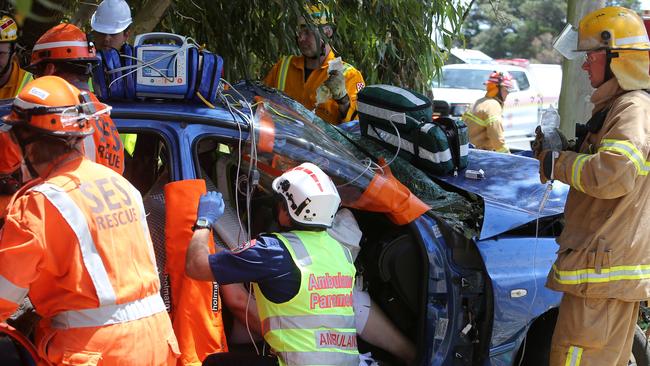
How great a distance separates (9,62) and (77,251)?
9.51ft

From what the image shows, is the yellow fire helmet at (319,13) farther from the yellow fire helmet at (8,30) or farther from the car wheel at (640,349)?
the car wheel at (640,349)

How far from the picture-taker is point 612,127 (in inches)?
147

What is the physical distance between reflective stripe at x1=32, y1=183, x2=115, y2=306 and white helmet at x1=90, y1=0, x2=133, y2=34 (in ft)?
8.51

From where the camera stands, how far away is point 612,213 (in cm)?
374

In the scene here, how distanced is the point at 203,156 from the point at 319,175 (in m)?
0.69

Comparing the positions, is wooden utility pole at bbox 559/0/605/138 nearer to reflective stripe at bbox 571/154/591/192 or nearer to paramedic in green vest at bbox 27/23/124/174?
reflective stripe at bbox 571/154/591/192

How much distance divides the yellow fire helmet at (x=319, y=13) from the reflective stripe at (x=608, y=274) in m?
2.96

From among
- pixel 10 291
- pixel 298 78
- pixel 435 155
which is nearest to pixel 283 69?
pixel 298 78

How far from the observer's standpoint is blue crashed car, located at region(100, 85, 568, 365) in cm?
376

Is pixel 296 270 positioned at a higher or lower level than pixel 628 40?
lower

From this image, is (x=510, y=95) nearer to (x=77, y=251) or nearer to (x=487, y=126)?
(x=487, y=126)

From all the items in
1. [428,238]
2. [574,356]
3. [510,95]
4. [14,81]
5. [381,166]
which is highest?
[14,81]

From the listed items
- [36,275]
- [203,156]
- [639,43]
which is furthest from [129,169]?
[639,43]

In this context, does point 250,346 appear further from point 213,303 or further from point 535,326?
point 535,326
